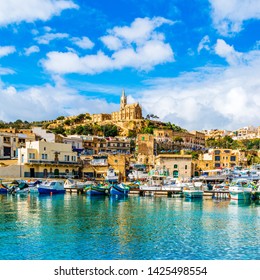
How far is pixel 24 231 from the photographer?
24656mm

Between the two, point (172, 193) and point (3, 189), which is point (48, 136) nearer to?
point (3, 189)

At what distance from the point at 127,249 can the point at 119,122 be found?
4321 inches

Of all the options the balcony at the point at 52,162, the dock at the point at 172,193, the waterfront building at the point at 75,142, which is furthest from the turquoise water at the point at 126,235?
the waterfront building at the point at 75,142

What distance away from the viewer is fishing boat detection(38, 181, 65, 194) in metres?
55.2

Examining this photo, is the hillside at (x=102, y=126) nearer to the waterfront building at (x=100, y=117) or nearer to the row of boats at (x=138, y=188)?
Result: the waterfront building at (x=100, y=117)

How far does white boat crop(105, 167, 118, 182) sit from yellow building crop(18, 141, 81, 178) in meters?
6.08

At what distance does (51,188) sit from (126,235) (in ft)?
111

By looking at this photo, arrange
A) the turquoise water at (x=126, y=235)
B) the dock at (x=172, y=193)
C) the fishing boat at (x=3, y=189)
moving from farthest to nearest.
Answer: the fishing boat at (x=3, y=189) < the dock at (x=172, y=193) < the turquoise water at (x=126, y=235)

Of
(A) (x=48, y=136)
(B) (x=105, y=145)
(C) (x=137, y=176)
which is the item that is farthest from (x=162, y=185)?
(B) (x=105, y=145)

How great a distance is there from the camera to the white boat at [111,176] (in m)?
67.6

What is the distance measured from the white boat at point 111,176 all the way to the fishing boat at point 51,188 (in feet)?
36.4

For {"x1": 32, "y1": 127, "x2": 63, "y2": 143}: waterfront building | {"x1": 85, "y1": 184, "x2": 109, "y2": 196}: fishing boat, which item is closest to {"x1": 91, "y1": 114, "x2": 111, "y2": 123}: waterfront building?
{"x1": 32, "y1": 127, "x2": 63, "y2": 143}: waterfront building

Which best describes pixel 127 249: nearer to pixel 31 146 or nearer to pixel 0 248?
pixel 0 248
